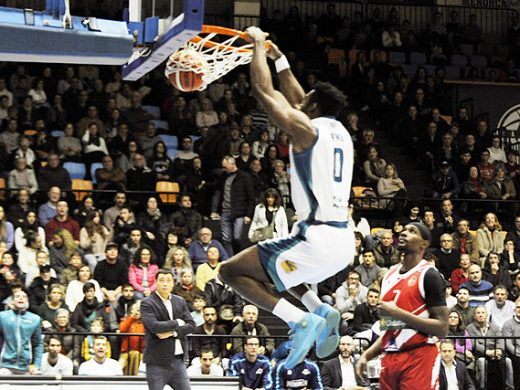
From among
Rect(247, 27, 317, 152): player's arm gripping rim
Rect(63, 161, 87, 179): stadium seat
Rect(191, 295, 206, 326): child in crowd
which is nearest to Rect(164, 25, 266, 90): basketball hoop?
Rect(247, 27, 317, 152): player's arm gripping rim

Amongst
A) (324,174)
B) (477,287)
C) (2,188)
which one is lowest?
(477,287)

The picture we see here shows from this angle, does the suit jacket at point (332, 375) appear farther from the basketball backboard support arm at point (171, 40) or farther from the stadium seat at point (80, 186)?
the basketball backboard support arm at point (171, 40)

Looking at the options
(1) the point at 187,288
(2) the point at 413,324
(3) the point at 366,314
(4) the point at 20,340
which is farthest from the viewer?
(1) the point at 187,288

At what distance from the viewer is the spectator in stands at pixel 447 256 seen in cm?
1800

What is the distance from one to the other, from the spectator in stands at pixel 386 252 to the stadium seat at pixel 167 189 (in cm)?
354

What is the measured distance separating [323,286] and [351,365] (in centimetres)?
260

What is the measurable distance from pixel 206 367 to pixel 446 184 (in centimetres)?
780

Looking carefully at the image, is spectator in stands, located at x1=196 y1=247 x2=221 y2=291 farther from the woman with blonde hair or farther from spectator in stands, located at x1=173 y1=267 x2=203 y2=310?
spectator in stands, located at x1=173 y1=267 x2=203 y2=310

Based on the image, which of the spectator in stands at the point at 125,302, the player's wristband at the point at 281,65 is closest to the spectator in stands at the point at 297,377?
the spectator in stands at the point at 125,302

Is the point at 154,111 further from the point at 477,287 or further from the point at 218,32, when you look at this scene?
the point at 218,32

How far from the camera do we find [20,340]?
13547mm

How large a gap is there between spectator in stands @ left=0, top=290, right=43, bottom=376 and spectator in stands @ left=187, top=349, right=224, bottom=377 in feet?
6.73

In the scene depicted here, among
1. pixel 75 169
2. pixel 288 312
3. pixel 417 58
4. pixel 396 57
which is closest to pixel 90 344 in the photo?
pixel 75 169

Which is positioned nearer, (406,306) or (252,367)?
(406,306)
